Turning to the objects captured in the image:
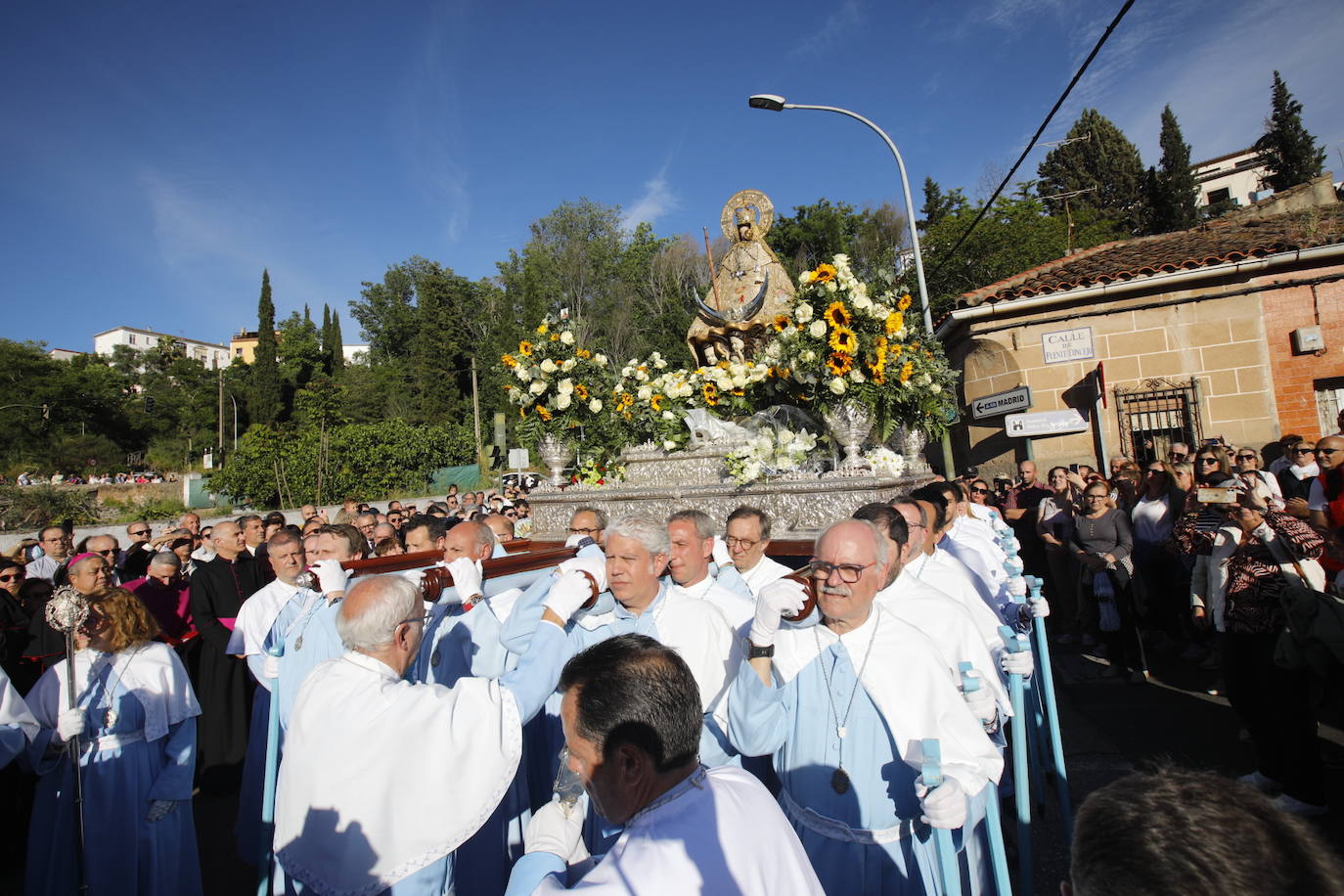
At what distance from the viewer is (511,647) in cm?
292

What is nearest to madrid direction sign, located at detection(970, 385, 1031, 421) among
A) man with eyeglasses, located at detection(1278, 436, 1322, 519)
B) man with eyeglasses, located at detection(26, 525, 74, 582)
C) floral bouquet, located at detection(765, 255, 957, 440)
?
man with eyeglasses, located at detection(1278, 436, 1322, 519)

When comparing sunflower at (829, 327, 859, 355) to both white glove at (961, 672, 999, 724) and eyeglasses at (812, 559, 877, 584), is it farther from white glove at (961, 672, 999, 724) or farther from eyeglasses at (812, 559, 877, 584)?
white glove at (961, 672, 999, 724)

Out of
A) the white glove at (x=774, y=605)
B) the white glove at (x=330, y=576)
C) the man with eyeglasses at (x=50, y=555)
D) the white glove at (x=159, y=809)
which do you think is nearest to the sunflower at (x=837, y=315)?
the white glove at (x=774, y=605)

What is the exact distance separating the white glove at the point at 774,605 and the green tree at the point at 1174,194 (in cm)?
3647

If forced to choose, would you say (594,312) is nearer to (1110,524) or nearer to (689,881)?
(1110,524)

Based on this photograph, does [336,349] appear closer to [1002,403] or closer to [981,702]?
[1002,403]

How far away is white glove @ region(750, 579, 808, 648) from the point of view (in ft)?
7.50

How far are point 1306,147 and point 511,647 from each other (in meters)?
47.3

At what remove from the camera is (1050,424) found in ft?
39.1

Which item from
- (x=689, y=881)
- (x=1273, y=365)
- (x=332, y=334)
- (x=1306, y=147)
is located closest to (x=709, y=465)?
(x=689, y=881)

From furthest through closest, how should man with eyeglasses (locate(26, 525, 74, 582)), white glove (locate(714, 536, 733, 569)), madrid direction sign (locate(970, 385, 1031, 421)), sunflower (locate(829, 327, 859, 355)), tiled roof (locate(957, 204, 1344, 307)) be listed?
madrid direction sign (locate(970, 385, 1031, 421)) → tiled roof (locate(957, 204, 1344, 307)) → man with eyeglasses (locate(26, 525, 74, 582)) → sunflower (locate(829, 327, 859, 355)) → white glove (locate(714, 536, 733, 569))

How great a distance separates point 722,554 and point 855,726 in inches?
92.1

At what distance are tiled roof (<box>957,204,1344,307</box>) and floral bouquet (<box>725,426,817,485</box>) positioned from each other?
776cm

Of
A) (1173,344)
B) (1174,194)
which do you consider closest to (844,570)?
(1173,344)
